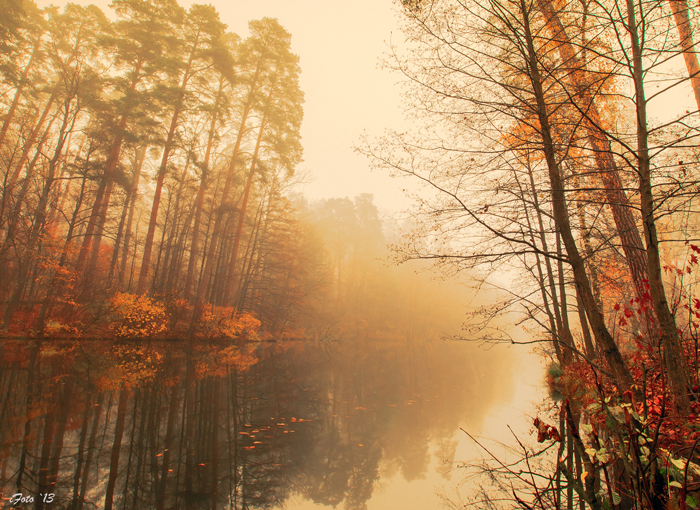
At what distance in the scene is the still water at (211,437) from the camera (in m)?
3.31

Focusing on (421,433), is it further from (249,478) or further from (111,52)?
(111,52)

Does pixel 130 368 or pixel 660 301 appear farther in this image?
pixel 130 368

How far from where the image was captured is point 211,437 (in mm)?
4688

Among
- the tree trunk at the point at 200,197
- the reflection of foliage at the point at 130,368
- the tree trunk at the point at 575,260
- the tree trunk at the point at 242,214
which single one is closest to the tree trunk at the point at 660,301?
the tree trunk at the point at 575,260

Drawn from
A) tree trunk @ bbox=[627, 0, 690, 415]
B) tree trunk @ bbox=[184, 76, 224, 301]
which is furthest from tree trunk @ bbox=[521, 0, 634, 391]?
tree trunk @ bbox=[184, 76, 224, 301]

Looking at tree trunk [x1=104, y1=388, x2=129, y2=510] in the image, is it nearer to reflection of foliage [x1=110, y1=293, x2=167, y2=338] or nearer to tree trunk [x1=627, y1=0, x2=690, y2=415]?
tree trunk [x1=627, y1=0, x2=690, y2=415]

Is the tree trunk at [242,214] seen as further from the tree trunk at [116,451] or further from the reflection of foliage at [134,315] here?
the tree trunk at [116,451]

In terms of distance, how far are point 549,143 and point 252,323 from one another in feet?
52.0

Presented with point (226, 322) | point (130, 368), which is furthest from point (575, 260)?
point (226, 322)

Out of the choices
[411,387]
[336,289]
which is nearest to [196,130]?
[411,387]

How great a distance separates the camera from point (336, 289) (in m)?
34.4
